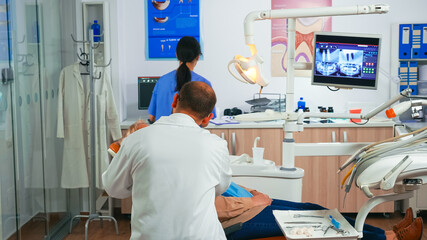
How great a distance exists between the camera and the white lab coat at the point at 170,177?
166 cm

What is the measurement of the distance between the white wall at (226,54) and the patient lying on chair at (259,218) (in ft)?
6.89

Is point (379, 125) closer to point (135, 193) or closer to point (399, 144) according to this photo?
point (399, 144)

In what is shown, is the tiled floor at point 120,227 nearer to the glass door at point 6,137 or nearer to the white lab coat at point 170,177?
the glass door at point 6,137

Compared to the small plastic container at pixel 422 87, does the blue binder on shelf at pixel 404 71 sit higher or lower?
higher

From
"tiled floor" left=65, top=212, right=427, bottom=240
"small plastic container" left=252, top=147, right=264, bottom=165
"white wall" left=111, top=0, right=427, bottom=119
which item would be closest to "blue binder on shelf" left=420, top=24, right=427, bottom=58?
"white wall" left=111, top=0, right=427, bottom=119

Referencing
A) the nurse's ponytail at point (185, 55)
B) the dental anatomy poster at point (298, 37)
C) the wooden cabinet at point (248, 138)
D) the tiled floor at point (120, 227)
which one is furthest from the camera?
the dental anatomy poster at point (298, 37)

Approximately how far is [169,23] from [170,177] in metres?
3.15

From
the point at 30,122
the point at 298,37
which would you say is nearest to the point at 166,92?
the point at 30,122

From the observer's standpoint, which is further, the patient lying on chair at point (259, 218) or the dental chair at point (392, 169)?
the patient lying on chair at point (259, 218)

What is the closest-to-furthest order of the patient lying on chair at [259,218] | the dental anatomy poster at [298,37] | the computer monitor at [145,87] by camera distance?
the patient lying on chair at [259,218] < the computer monitor at [145,87] < the dental anatomy poster at [298,37]

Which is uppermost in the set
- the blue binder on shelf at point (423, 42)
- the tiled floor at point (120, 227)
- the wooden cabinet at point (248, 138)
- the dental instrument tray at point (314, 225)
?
the blue binder on shelf at point (423, 42)

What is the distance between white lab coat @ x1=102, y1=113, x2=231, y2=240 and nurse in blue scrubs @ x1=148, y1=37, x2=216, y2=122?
1.46 m

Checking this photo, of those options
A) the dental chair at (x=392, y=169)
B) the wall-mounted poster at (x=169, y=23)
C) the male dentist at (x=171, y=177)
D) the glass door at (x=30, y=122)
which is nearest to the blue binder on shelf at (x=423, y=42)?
the wall-mounted poster at (x=169, y=23)

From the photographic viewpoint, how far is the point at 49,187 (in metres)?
3.58
